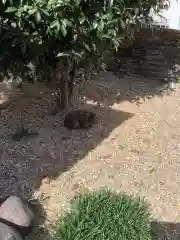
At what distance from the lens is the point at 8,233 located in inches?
140

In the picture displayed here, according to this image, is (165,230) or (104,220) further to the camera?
(165,230)

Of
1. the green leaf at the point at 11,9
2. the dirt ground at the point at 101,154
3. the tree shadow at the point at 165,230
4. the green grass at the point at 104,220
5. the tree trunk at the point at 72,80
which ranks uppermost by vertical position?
the green leaf at the point at 11,9

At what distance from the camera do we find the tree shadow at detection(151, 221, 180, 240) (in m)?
4.12

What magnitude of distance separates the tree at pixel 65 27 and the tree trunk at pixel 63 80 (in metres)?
0.23

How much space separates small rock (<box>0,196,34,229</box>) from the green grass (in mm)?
311

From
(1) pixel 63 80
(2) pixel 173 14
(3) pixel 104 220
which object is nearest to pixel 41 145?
(1) pixel 63 80

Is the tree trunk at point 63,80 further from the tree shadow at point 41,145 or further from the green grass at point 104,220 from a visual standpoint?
the green grass at point 104,220

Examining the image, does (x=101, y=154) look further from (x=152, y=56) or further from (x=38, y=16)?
(x=152, y=56)

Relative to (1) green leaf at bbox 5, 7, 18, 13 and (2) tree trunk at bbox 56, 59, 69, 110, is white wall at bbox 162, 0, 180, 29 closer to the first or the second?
(2) tree trunk at bbox 56, 59, 69, 110

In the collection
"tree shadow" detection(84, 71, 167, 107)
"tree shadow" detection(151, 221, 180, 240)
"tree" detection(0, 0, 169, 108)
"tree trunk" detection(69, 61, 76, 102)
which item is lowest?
"tree shadow" detection(151, 221, 180, 240)

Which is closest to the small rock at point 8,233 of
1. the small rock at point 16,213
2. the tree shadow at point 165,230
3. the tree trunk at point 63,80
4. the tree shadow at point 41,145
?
the small rock at point 16,213

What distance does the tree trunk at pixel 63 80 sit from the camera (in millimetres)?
5348

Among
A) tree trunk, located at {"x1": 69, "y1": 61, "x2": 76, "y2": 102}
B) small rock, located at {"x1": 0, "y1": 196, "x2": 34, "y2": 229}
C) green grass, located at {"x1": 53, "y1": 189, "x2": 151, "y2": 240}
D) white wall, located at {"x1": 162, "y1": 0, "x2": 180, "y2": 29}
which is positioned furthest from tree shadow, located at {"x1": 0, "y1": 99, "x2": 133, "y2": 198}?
white wall, located at {"x1": 162, "y1": 0, "x2": 180, "y2": 29}

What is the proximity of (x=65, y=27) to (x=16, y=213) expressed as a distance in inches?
69.1
